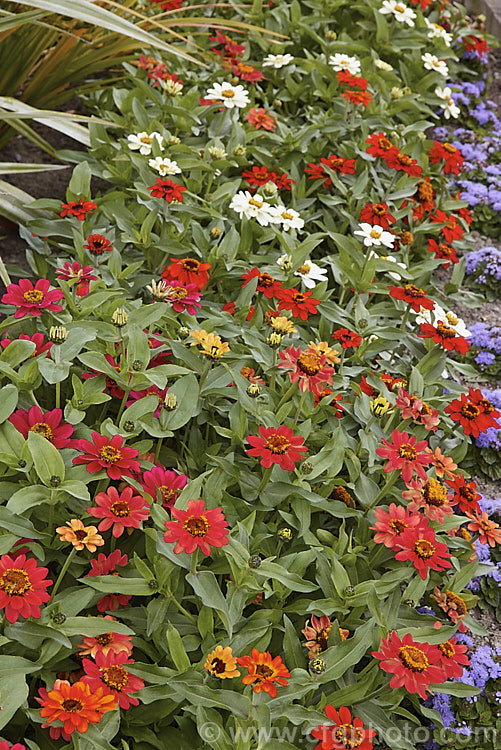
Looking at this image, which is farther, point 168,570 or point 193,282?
point 193,282

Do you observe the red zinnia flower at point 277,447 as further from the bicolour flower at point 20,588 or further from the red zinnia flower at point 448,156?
the red zinnia flower at point 448,156

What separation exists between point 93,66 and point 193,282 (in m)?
1.22

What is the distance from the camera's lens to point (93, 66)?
2.52 m

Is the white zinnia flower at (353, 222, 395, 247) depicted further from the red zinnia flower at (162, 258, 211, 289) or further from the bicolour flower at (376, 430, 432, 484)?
the bicolour flower at (376, 430, 432, 484)

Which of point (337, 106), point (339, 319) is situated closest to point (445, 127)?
point (337, 106)

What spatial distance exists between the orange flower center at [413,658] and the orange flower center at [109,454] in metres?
0.56

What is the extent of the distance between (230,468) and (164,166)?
0.93 metres

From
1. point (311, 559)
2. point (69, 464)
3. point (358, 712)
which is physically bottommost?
point (358, 712)

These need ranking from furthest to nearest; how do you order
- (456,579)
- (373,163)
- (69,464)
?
(373,163) < (456,579) < (69,464)

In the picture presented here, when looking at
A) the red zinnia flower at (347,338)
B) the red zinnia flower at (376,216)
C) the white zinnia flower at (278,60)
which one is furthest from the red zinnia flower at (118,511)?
the white zinnia flower at (278,60)

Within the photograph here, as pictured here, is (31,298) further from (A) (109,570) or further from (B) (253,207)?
(B) (253,207)

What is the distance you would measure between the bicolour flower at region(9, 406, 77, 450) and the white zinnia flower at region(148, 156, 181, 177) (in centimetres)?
85

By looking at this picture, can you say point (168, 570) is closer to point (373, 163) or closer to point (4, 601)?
point (4, 601)

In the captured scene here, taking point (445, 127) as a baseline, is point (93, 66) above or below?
above
